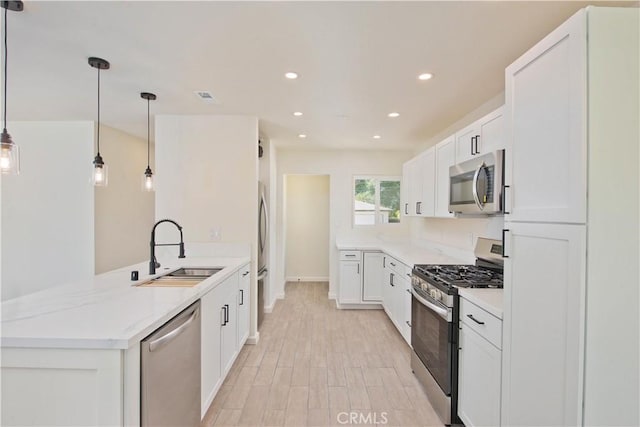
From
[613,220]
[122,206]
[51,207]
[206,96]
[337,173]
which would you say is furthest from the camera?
[337,173]

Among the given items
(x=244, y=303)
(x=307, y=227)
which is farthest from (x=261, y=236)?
(x=307, y=227)

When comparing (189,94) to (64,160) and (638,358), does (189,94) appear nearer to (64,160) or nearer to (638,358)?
(64,160)

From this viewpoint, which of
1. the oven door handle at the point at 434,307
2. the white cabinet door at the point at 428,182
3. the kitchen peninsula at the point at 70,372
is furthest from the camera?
the white cabinet door at the point at 428,182

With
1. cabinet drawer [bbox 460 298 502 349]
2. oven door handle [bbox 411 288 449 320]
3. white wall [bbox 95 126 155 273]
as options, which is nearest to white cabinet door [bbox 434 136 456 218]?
oven door handle [bbox 411 288 449 320]

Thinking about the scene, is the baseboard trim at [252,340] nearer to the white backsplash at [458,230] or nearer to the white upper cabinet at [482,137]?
the white backsplash at [458,230]

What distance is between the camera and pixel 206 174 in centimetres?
334

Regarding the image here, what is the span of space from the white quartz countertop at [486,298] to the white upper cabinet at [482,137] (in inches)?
39.0

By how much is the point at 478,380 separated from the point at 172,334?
5.71ft

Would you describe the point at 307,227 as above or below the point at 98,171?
below

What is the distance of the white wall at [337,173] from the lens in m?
5.17

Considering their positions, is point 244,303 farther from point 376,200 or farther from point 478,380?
point 376,200

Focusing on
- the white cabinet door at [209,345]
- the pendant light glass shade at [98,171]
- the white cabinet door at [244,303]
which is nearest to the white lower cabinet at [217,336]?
the white cabinet door at [209,345]

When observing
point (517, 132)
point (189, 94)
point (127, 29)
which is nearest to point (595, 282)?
point (517, 132)

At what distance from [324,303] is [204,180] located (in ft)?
9.05
